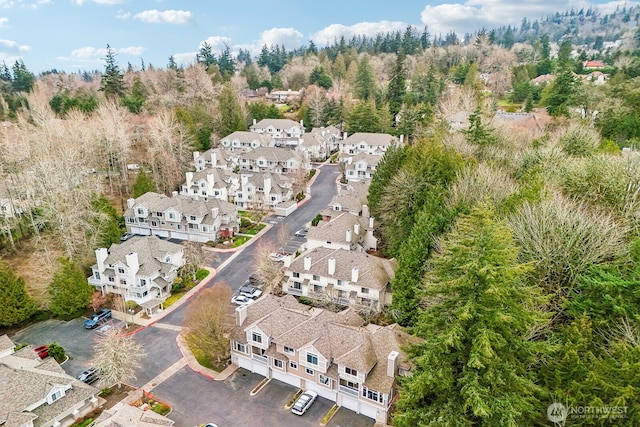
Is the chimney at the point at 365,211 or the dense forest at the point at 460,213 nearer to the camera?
the dense forest at the point at 460,213

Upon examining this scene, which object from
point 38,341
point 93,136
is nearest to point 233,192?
point 93,136

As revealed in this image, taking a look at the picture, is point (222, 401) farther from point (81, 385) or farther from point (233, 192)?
point (233, 192)

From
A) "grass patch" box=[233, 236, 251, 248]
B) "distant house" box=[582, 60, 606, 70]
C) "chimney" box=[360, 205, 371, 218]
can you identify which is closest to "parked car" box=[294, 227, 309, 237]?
"grass patch" box=[233, 236, 251, 248]

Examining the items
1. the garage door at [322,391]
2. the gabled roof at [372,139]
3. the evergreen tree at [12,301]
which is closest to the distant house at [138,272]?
the evergreen tree at [12,301]

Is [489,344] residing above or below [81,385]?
above

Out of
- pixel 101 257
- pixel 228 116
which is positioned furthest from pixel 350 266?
pixel 228 116

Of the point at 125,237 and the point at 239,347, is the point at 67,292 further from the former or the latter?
the point at 125,237

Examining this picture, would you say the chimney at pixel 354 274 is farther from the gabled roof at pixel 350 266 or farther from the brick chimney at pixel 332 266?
the brick chimney at pixel 332 266
